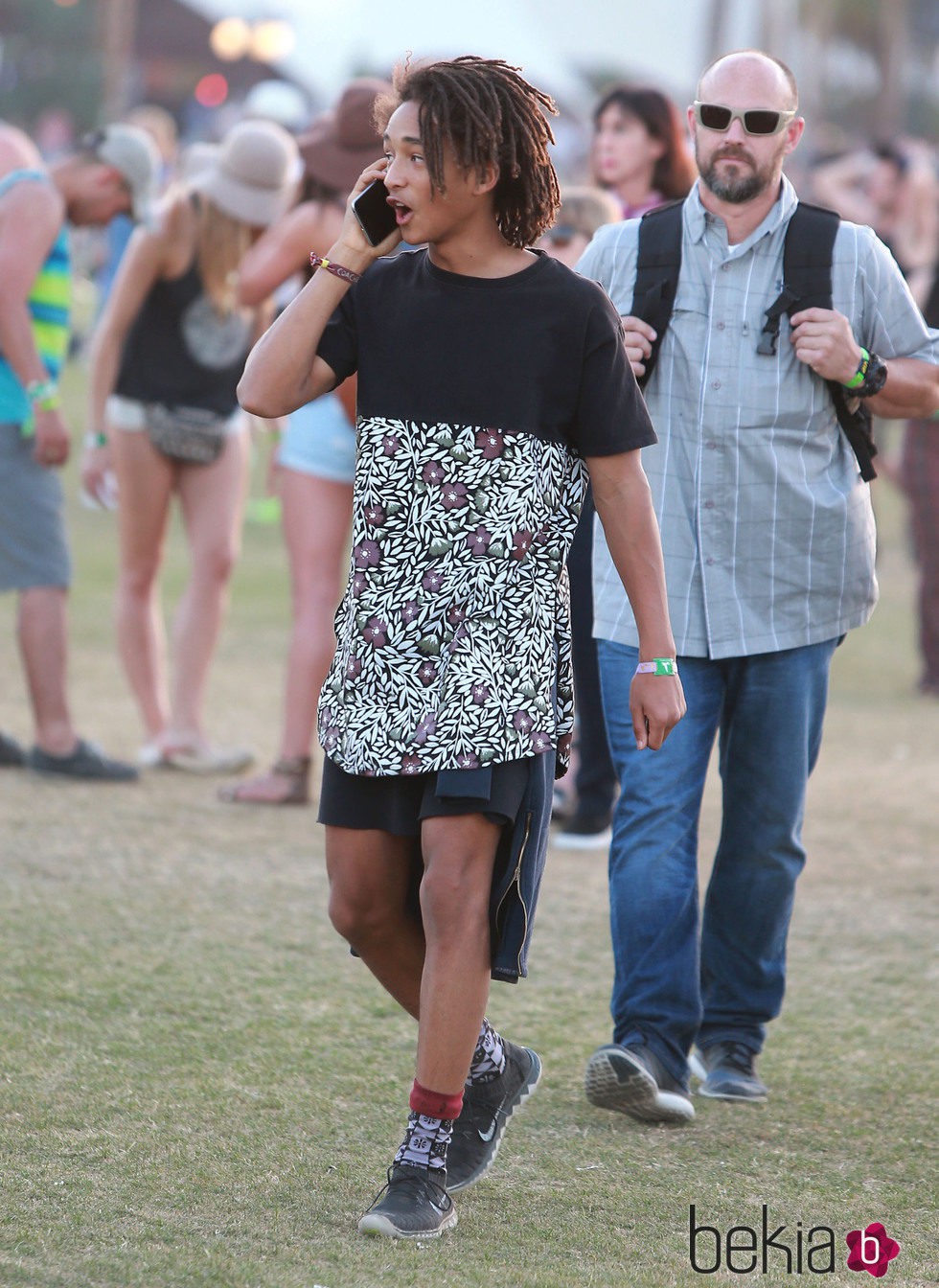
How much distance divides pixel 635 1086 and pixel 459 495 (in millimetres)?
1342

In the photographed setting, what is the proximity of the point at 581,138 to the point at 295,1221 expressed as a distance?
3332 cm

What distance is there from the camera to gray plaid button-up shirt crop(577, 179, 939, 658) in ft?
12.9

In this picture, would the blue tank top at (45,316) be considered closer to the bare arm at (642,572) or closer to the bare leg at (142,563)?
the bare leg at (142,563)

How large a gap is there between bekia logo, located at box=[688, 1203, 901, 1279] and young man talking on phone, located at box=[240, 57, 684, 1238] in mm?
452

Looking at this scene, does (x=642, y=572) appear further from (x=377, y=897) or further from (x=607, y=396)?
(x=377, y=897)

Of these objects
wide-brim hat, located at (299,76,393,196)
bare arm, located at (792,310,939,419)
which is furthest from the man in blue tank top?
bare arm, located at (792,310,939,419)

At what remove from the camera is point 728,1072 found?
412 cm

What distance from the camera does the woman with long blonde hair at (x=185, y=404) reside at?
22.1ft

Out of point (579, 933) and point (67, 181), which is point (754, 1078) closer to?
point (579, 933)

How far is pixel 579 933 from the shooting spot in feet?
17.5

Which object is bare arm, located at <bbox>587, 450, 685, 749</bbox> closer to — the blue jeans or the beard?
the blue jeans

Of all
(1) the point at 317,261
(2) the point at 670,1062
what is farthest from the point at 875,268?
(2) the point at 670,1062

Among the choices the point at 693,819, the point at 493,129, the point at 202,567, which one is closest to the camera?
the point at 493,129

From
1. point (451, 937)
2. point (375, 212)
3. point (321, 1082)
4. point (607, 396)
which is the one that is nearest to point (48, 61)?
point (321, 1082)
